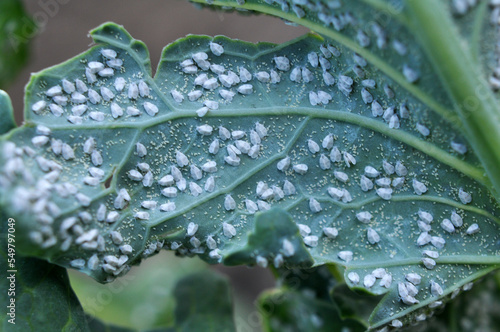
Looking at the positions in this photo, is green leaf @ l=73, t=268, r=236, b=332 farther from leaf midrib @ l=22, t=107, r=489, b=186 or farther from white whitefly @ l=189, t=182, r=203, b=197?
leaf midrib @ l=22, t=107, r=489, b=186

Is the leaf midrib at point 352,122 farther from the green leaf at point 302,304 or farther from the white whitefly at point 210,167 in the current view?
the green leaf at point 302,304

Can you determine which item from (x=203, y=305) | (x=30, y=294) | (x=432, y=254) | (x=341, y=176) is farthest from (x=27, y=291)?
(x=432, y=254)

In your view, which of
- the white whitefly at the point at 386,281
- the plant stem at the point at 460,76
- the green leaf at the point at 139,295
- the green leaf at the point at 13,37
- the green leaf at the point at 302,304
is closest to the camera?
the plant stem at the point at 460,76

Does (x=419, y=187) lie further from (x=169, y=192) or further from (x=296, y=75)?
(x=169, y=192)

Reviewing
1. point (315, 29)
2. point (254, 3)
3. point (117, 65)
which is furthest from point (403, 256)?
point (117, 65)

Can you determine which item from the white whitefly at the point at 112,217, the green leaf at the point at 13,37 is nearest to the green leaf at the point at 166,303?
the white whitefly at the point at 112,217

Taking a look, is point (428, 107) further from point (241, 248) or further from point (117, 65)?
point (117, 65)

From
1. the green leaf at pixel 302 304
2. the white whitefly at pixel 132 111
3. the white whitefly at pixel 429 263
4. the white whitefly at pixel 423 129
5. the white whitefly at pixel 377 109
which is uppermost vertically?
the white whitefly at pixel 377 109
